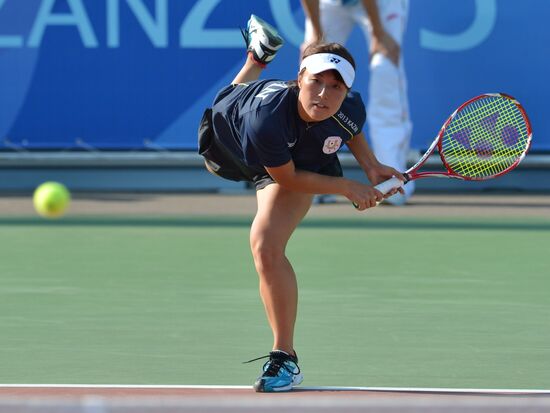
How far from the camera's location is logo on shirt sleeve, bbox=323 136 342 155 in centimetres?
516

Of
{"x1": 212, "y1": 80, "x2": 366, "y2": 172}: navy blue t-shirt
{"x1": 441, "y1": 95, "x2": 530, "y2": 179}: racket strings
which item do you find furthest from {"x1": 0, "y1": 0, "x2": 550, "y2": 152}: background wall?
{"x1": 212, "y1": 80, "x2": 366, "y2": 172}: navy blue t-shirt

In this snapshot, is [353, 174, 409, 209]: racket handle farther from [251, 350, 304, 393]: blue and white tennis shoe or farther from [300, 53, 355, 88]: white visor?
Result: [251, 350, 304, 393]: blue and white tennis shoe

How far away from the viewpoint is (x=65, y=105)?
40.4 feet

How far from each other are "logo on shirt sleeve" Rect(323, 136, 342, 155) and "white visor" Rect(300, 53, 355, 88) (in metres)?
0.27

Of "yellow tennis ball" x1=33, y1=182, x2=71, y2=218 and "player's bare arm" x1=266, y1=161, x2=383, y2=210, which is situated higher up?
"yellow tennis ball" x1=33, y1=182, x2=71, y2=218

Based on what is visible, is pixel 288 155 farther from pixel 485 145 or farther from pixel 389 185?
pixel 485 145

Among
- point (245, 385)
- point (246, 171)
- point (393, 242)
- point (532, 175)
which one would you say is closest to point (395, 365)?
point (245, 385)

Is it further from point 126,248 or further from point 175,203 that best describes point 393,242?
point 175,203

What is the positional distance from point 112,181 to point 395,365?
7.80 meters

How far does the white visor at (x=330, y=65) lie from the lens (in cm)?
492

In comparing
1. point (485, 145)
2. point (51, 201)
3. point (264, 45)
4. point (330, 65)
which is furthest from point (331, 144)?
point (51, 201)

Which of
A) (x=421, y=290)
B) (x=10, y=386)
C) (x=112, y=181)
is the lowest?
(x=10, y=386)

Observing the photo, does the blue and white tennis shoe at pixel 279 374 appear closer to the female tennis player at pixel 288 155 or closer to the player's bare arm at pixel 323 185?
the female tennis player at pixel 288 155

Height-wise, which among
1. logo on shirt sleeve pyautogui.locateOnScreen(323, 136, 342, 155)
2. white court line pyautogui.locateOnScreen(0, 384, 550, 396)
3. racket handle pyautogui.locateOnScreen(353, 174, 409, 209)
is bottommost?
white court line pyautogui.locateOnScreen(0, 384, 550, 396)
